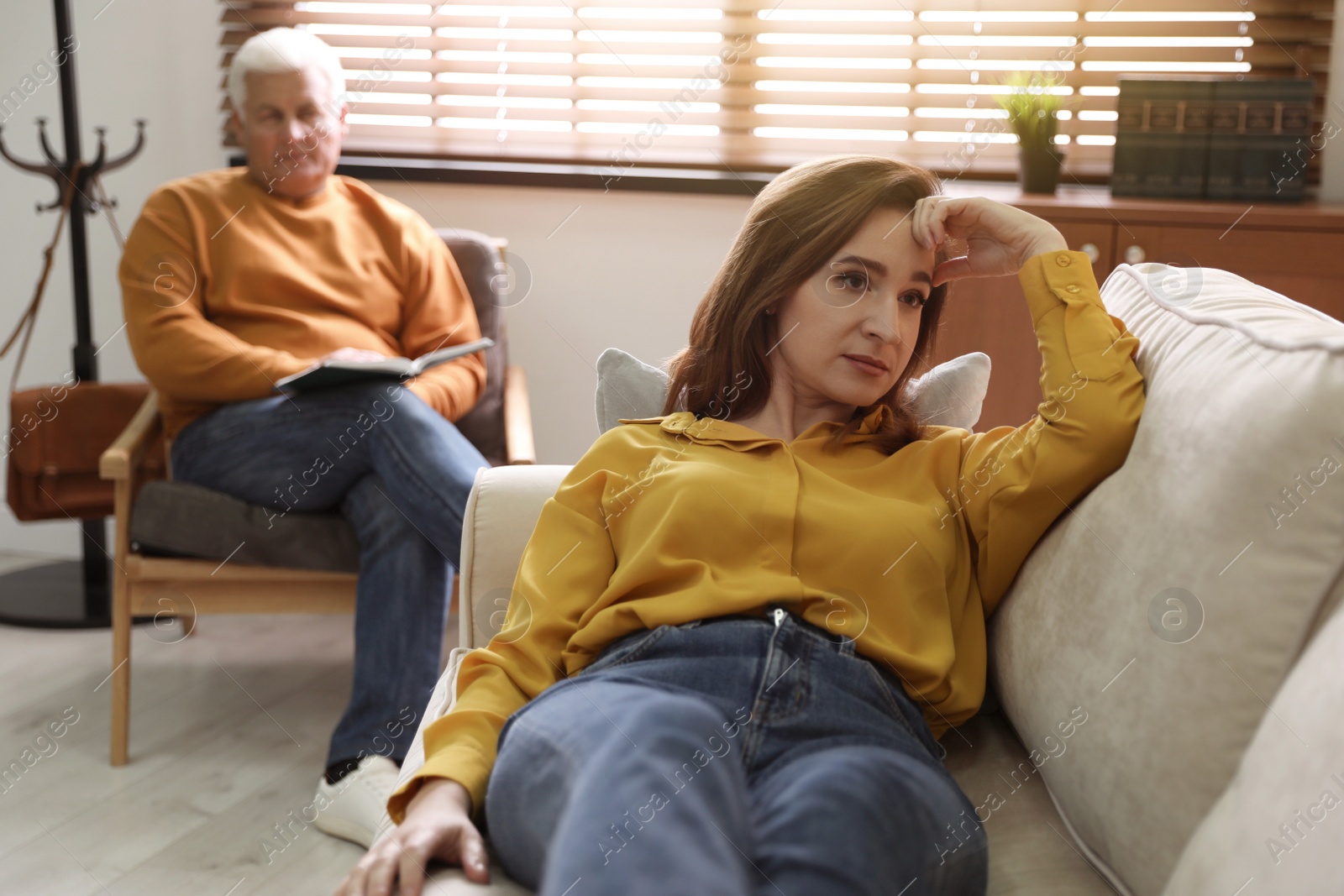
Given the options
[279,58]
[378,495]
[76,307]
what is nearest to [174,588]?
[378,495]

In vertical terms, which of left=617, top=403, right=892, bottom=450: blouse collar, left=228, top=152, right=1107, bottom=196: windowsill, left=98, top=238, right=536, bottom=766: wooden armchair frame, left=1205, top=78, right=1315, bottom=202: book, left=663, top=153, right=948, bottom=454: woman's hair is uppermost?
left=1205, top=78, right=1315, bottom=202: book

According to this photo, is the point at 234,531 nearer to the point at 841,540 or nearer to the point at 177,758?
the point at 177,758

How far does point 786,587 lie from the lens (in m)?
1.02

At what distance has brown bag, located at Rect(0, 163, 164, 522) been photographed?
2203mm

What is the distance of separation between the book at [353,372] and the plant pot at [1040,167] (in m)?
1.14

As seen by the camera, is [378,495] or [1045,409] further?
[378,495]

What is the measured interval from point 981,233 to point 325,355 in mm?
1343

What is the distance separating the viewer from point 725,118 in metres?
2.64

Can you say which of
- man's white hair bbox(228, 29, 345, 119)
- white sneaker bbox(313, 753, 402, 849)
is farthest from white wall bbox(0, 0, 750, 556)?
white sneaker bbox(313, 753, 402, 849)

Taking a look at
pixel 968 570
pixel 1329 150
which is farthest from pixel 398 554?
pixel 1329 150

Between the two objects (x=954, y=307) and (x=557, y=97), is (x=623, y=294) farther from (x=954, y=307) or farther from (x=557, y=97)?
(x=954, y=307)

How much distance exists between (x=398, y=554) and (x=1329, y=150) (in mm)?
2021

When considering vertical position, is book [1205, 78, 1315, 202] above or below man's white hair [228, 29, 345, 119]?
below

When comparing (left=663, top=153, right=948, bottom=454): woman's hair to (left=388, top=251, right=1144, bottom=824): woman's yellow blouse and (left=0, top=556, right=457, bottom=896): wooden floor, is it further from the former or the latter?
(left=0, top=556, right=457, bottom=896): wooden floor
